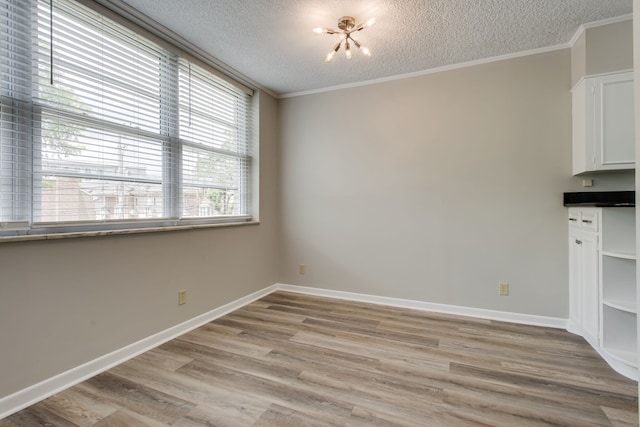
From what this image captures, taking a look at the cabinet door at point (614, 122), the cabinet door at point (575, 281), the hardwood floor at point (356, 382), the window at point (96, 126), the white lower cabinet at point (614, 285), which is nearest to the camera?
the hardwood floor at point (356, 382)

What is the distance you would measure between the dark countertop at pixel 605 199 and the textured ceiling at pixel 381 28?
1.32 m

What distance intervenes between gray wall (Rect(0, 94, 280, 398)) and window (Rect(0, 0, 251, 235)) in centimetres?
18

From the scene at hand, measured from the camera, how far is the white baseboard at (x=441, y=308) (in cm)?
272

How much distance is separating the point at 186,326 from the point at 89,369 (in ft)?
2.51

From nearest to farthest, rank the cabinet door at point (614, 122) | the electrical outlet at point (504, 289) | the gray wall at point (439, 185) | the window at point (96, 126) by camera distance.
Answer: the window at point (96, 126) < the cabinet door at point (614, 122) < the gray wall at point (439, 185) < the electrical outlet at point (504, 289)

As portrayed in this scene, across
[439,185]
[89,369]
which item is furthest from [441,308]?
[89,369]

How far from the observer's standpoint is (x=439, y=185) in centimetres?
307

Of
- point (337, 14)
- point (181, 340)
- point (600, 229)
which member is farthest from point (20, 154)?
point (600, 229)

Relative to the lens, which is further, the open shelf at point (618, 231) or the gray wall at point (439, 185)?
the gray wall at point (439, 185)

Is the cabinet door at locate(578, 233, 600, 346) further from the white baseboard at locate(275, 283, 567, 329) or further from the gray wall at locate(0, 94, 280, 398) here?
the gray wall at locate(0, 94, 280, 398)

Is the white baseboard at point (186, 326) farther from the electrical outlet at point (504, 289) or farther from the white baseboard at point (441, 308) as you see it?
the electrical outlet at point (504, 289)

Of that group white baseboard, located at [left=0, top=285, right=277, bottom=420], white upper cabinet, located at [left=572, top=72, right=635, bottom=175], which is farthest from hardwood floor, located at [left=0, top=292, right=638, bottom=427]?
white upper cabinet, located at [left=572, top=72, right=635, bottom=175]

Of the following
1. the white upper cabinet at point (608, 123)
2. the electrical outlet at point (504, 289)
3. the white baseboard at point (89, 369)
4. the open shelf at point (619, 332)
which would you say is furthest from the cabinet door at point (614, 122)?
the white baseboard at point (89, 369)

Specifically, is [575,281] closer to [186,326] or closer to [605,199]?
[605,199]
